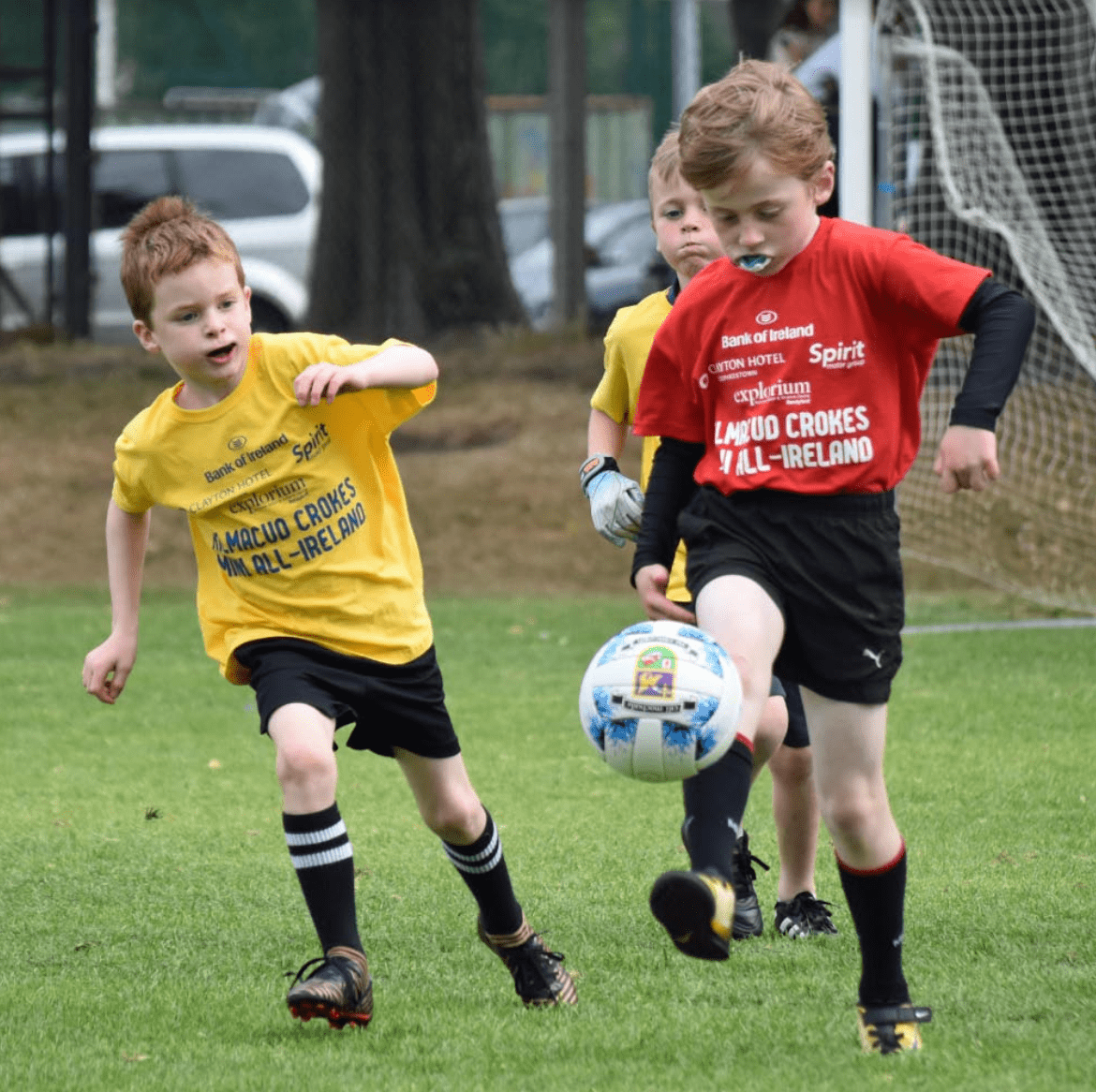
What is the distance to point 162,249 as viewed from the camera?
4.18 m

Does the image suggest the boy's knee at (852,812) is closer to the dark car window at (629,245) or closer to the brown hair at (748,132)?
the brown hair at (748,132)

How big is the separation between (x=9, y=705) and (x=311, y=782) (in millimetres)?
4708

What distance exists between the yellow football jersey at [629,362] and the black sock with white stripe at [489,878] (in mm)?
836

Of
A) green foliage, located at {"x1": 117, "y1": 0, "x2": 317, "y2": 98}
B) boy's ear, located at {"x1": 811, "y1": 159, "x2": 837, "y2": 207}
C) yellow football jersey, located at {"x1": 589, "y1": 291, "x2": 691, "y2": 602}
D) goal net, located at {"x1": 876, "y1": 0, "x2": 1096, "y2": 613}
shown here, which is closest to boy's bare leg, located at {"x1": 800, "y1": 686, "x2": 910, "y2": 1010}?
boy's ear, located at {"x1": 811, "y1": 159, "x2": 837, "y2": 207}

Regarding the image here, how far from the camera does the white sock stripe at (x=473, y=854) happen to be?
4.25m

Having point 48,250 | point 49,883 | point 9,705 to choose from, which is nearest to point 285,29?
point 48,250

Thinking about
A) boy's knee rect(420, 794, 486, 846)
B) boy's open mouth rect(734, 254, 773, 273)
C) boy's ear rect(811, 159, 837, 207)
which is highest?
boy's ear rect(811, 159, 837, 207)

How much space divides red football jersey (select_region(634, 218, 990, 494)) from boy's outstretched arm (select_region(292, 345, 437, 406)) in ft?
2.27

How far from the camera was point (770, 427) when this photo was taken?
144 inches

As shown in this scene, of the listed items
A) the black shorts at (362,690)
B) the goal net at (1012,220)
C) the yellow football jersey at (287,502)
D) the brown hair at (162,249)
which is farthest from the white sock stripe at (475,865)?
the goal net at (1012,220)

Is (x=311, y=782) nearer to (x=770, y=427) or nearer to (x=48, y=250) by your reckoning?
(x=770, y=427)

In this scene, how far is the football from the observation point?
3.38 metres

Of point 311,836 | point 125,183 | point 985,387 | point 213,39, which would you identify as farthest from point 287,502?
point 213,39

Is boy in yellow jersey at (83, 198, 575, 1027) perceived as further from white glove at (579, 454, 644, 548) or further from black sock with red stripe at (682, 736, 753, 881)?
black sock with red stripe at (682, 736, 753, 881)
